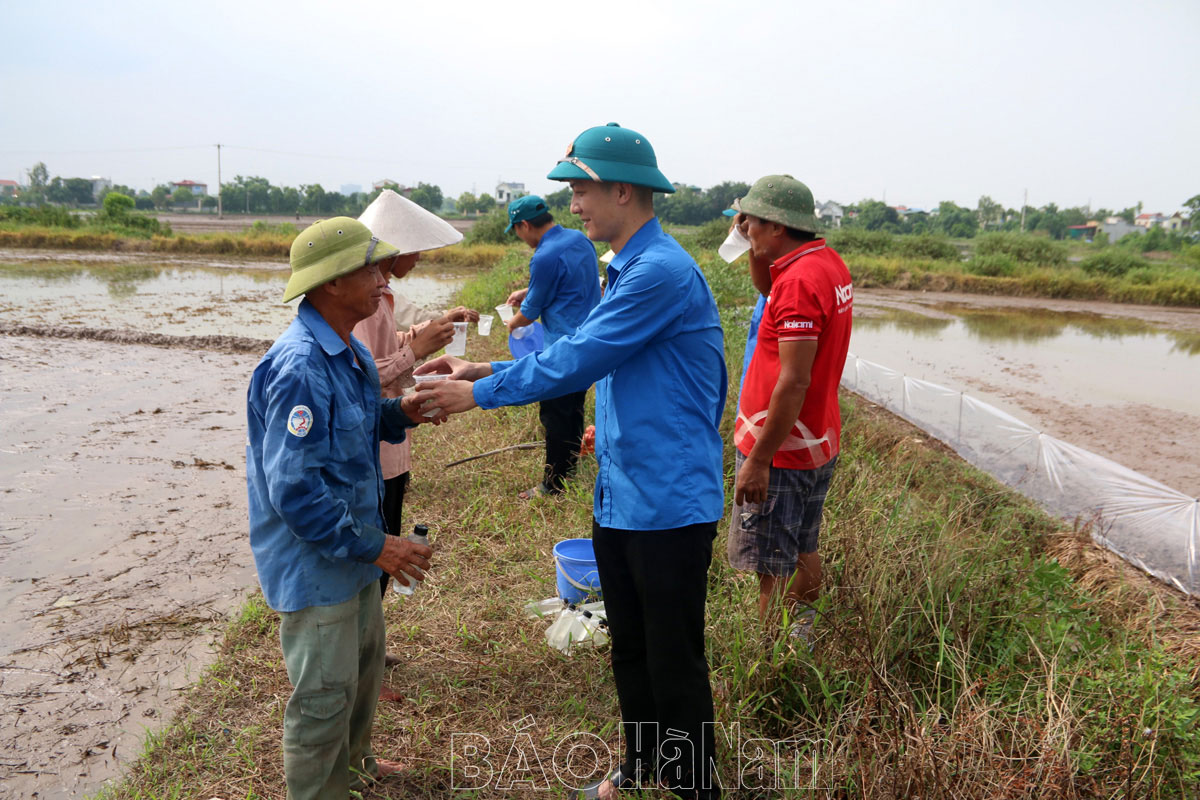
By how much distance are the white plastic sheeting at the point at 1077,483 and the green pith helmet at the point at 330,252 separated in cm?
479

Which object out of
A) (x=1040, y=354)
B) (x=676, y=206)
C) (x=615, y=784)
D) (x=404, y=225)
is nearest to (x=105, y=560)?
(x=404, y=225)

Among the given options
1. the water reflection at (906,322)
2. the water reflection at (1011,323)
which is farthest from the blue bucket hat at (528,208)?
the water reflection at (1011,323)

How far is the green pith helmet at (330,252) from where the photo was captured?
186 centimetres

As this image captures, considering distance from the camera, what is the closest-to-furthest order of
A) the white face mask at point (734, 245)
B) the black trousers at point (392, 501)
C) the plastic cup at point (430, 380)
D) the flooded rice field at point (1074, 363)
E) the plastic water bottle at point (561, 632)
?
the plastic cup at point (430, 380)
the black trousers at point (392, 501)
the plastic water bottle at point (561, 632)
the white face mask at point (734, 245)
the flooded rice field at point (1074, 363)

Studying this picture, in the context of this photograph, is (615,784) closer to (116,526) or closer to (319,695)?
(319,695)

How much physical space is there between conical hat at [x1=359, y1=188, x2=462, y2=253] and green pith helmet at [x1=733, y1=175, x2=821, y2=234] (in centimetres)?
119

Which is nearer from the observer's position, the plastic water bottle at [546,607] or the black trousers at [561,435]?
the plastic water bottle at [546,607]

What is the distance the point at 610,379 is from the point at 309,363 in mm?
757

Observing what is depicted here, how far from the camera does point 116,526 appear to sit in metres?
4.71

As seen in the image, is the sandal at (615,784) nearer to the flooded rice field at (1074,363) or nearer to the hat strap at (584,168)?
the hat strap at (584,168)

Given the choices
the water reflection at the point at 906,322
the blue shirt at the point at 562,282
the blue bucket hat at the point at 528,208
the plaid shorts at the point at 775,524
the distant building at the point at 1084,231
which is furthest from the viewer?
the distant building at the point at 1084,231

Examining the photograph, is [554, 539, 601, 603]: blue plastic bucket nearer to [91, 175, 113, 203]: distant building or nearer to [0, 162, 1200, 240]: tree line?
[0, 162, 1200, 240]: tree line

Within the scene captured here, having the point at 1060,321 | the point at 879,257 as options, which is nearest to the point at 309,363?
the point at 1060,321

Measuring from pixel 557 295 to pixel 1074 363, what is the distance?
1195 centimetres
